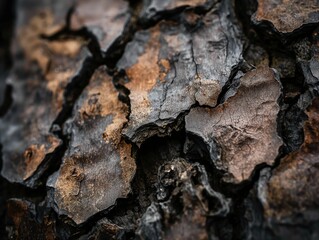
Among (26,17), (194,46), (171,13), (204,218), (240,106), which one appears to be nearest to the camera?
(204,218)

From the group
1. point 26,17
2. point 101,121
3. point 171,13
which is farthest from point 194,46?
point 26,17

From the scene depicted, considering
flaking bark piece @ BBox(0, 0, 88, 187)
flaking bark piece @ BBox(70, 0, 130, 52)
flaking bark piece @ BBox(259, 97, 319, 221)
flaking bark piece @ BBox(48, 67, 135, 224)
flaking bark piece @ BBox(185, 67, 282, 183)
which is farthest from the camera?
flaking bark piece @ BBox(70, 0, 130, 52)

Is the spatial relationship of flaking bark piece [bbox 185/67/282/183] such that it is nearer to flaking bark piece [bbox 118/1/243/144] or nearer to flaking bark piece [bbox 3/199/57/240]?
flaking bark piece [bbox 118/1/243/144]

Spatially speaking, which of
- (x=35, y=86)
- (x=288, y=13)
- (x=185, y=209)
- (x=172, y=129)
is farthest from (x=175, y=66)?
(x=35, y=86)

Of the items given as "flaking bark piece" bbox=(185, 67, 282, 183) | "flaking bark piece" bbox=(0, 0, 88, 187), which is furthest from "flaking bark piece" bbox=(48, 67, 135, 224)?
"flaking bark piece" bbox=(185, 67, 282, 183)

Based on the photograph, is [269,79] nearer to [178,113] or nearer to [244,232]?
[178,113]

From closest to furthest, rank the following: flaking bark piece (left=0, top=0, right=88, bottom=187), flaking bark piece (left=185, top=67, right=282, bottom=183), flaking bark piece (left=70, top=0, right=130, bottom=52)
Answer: flaking bark piece (left=185, top=67, right=282, bottom=183) < flaking bark piece (left=0, top=0, right=88, bottom=187) < flaking bark piece (left=70, top=0, right=130, bottom=52)

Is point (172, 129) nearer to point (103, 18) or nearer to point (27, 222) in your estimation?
point (27, 222)
